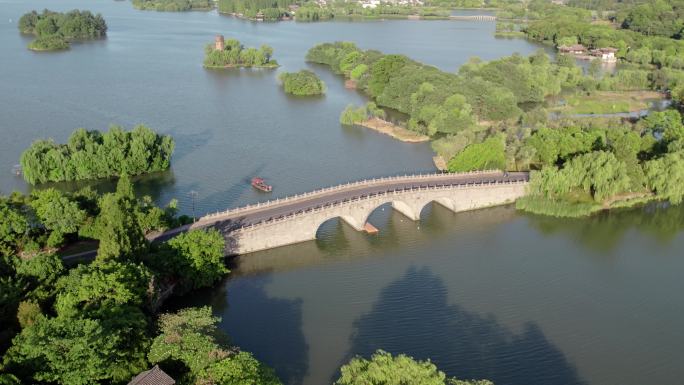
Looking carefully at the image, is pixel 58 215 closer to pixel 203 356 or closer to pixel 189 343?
pixel 189 343

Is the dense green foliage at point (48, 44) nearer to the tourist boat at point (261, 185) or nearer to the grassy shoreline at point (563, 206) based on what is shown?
the tourist boat at point (261, 185)

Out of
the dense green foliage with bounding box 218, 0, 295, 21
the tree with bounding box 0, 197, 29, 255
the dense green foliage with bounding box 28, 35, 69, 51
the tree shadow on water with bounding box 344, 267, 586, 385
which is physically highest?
the dense green foliage with bounding box 218, 0, 295, 21

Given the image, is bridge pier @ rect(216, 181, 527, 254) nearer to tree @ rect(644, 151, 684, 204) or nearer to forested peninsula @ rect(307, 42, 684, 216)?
forested peninsula @ rect(307, 42, 684, 216)

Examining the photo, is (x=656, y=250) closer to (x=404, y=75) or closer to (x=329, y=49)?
(x=404, y=75)

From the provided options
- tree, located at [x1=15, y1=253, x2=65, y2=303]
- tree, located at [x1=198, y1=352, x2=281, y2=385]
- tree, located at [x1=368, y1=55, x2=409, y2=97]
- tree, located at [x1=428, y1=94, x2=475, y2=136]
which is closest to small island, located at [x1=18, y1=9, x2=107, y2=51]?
tree, located at [x1=368, y1=55, x2=409, y2=97]

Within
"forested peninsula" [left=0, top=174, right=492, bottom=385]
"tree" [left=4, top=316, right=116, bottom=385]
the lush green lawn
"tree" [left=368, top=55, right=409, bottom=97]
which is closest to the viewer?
"tree" [left=4, top=316, right=116, bottom=385]

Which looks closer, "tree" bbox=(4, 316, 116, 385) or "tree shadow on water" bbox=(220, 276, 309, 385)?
"tree" bbox=(4, 316, 116, 385)
